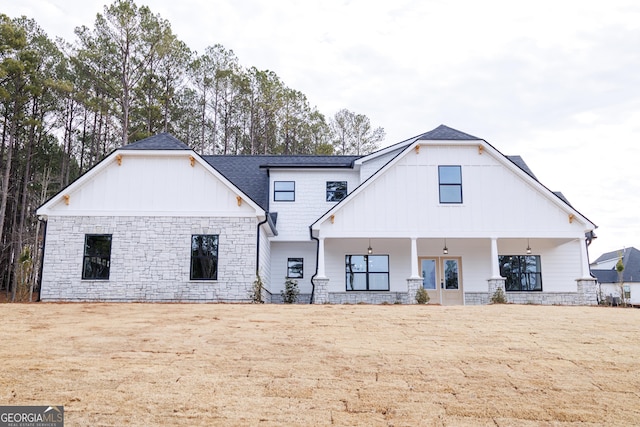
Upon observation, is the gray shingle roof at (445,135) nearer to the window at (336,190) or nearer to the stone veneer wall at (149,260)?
the window at (336,190)

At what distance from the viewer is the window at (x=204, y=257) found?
681 inches

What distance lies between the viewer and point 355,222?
59.6 feet

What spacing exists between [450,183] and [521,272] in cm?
446

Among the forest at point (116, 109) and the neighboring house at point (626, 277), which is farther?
the neighboring house at point (626, 277)

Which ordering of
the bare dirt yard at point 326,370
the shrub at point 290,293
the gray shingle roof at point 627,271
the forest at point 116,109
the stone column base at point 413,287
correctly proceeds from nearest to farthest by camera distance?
the bare dirt yard at point 326,370 < the stone column base at point 413,287 < the shrub at point 290,293 < the forest at point 116,109 < the gray shingle roof at point 627,271

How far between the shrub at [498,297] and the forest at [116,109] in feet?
68.4

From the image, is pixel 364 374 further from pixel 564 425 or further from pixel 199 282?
pixel 199 282

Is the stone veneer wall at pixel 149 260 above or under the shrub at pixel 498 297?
above

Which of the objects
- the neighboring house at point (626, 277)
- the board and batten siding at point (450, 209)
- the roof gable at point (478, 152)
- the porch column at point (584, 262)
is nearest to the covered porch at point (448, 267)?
the porch column at point (584, 262)

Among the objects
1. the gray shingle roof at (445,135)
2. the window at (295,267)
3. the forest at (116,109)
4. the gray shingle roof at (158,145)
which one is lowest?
the window at (295,267)

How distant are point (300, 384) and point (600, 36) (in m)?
14.9

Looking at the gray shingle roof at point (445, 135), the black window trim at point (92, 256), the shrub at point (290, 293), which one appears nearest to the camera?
the black window trim at point (92, 256)

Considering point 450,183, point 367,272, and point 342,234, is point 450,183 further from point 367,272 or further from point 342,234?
point 367,272

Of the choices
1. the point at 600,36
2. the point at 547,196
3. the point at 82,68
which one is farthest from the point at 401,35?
the point at 82,68
